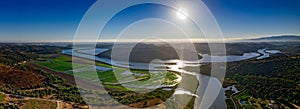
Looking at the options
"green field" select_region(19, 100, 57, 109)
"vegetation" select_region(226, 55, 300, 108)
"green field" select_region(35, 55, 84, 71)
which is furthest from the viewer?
"green field" select_region(35, 55, 84, 71)

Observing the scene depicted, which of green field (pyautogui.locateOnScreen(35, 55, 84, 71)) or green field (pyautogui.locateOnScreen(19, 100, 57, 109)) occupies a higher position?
green field (pyautogui.locateOnScreen(35, 55, 84, 71))

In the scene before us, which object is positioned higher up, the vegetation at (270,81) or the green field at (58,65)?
the green field at (58,65)

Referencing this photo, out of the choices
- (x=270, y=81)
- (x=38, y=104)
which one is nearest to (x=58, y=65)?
(x=38, y=104)

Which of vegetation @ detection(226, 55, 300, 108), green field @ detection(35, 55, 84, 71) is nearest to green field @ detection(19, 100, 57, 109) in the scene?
vegetation @ detection(226, 55, 300, 108)

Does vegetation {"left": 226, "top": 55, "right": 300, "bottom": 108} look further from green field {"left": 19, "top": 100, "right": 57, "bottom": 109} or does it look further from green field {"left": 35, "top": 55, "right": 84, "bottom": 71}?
green field {"left": 35, "top": 55, "right": 84, "bottom": 71}

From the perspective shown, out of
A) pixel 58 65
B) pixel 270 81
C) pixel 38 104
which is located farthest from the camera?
pixel 58 65

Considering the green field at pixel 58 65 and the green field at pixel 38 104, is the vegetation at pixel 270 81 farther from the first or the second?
the green field at pixel 58 65

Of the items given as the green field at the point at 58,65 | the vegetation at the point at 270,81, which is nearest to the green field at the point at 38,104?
the vegetation at the point at 270,81

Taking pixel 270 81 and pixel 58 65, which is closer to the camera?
pixel 270 81

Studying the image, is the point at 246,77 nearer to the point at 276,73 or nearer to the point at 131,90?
the point at 276,73

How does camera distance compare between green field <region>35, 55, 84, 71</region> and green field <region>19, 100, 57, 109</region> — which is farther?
green field <region>35, 55, 84, 71</region>

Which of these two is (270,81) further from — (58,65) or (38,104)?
(58,65)
